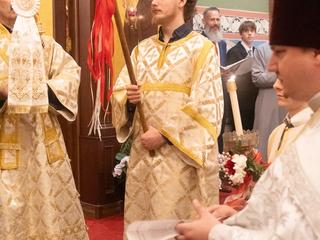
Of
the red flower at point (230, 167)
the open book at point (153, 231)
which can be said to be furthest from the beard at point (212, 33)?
the open book at point (153, 231)

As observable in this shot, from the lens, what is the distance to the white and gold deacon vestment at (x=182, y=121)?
8.89 feet

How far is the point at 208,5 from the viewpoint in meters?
6.27

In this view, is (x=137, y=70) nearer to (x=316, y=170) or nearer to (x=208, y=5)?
(x=316, y=170)

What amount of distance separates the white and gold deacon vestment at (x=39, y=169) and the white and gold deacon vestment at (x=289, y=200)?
1930 mm

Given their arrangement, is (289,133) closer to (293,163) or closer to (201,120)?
(201,120)

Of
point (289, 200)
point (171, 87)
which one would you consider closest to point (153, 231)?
point (289, 200)

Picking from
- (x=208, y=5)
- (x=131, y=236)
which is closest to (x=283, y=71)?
(x=131, y=236)

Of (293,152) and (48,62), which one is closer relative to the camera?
(293,152)

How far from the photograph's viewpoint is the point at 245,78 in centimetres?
617

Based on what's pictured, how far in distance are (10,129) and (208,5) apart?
4020 mm

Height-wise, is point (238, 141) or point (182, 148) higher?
point (238, 141)

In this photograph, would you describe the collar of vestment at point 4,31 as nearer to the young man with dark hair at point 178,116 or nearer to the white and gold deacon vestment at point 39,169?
the white and gold deacon vestment at point 39,169

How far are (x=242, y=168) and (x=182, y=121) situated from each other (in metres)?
0.97

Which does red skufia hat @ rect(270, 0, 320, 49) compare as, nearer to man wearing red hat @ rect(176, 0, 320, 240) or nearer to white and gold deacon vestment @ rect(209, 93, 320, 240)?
man wearing red hat @ rect(176, 0, 320, 240)
